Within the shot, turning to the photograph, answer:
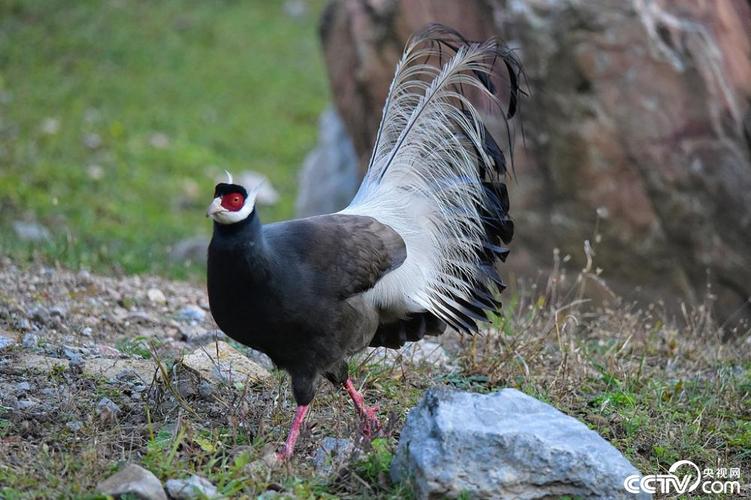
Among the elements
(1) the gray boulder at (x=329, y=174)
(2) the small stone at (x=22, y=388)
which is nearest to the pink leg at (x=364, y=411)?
(2) the small stone at (x=22, y=388)

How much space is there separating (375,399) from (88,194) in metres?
6.19

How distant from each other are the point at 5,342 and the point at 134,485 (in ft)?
6.12

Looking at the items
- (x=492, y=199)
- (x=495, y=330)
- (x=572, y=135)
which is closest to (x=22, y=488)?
(x=492, y=199)

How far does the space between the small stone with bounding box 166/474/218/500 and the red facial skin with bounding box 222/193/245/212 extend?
40.3 inches

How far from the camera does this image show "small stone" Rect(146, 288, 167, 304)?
6344 millimetres

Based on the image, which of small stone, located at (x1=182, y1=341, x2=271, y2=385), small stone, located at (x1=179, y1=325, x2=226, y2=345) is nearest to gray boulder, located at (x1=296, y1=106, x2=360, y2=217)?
small stone, located at (x1=179, y1=325, x2=226, y2=345)

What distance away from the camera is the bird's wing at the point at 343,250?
166 inches

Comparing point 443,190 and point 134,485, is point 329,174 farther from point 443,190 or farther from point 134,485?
point 134,485

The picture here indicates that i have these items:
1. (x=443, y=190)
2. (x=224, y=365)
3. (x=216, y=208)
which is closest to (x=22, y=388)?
(x=224, y=365)

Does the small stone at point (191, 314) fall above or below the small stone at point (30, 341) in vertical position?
below

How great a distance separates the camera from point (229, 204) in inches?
152

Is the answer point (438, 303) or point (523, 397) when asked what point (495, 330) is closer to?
point (438, 303)

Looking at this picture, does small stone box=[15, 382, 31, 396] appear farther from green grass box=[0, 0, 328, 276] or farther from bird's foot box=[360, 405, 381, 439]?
green grass box=[0, 0, 328, 276]

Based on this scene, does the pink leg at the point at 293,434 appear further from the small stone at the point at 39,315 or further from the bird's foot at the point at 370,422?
the small stone at the point at 39,315
